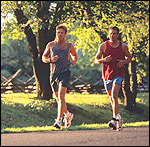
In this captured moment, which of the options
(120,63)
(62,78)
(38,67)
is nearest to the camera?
(62,78)

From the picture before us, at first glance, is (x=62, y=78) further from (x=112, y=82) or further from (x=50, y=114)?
(x=50, y=114)

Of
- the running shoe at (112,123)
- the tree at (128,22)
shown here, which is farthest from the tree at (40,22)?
the running shoe at (112,123)

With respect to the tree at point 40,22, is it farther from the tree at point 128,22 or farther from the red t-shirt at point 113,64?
the red t-shirt at point 113,64

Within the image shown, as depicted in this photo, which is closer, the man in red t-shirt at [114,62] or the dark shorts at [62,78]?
the dark shorts at [62,78]

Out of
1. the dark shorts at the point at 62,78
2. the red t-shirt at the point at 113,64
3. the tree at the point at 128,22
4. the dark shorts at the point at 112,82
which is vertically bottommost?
the dark shorts at the point at 112,82

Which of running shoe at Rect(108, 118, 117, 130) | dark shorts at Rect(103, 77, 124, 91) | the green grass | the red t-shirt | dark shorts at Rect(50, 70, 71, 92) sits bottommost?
the green grass

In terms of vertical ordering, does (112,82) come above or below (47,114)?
above

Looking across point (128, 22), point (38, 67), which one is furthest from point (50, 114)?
point (128, 22)

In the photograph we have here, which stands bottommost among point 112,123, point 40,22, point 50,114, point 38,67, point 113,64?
point 50,114

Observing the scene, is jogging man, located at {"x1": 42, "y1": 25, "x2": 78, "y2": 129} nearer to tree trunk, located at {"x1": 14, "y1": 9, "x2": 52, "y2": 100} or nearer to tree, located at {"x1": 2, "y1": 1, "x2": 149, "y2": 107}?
tree, located at {"x1": 2, "y1": 1, "x2": 149, "y2": 107}

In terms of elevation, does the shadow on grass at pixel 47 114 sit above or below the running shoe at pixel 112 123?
below

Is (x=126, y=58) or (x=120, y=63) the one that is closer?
(x=120, y=63)

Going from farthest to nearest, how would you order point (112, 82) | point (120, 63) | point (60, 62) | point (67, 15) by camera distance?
point (67, 15) < point (112, 82) < point (120, 63) < point (60, 62)

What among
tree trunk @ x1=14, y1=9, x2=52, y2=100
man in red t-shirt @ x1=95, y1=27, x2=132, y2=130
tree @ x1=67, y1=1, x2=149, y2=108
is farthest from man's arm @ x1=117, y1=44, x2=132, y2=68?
tree trunk @ x1=14, y1=9, x2=52, y2=100
